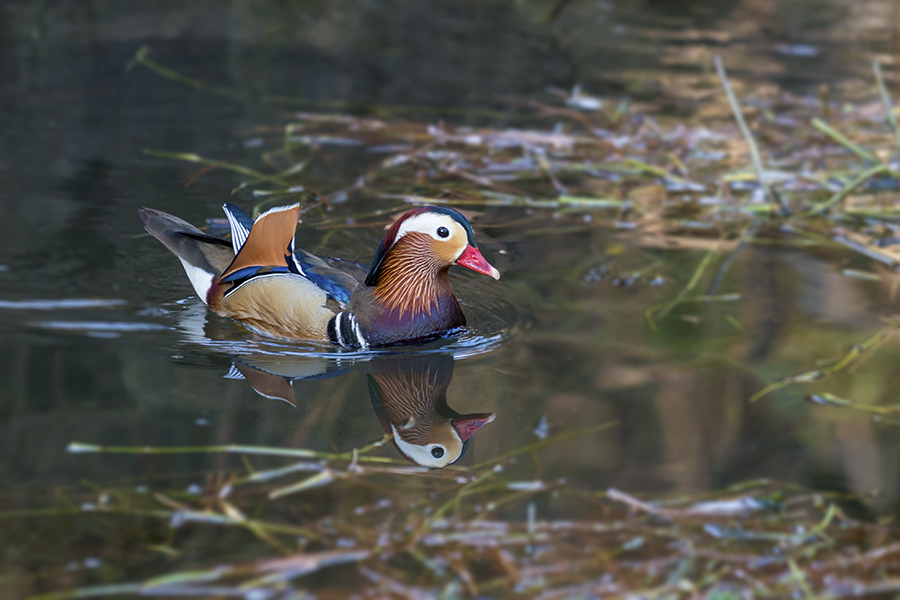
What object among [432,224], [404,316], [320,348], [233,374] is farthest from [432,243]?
[233,374]

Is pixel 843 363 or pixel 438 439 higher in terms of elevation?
pixel 843 363

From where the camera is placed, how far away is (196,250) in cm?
413

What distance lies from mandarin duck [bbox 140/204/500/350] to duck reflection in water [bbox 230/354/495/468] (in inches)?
6.5

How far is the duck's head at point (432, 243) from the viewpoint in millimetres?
3896

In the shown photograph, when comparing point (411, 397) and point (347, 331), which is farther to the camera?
point (347, 331)

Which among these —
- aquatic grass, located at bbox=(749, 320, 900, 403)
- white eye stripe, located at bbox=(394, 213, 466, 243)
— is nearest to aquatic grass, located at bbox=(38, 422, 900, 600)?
aquatic grass, located at bbox=(749, 320, 900, 403)

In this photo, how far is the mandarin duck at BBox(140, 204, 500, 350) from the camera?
3.83 metres

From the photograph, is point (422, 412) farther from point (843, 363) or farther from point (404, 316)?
point (843, 363)

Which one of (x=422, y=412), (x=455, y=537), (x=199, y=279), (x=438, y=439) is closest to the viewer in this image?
(x=455, y=537)

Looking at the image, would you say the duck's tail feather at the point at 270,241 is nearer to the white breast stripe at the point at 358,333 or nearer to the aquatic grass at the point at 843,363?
the white breast stripe at the point at 358,333

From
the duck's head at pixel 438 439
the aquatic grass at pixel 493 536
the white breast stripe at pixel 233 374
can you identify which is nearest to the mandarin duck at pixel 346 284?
the white breast stripe at pixel 233 374

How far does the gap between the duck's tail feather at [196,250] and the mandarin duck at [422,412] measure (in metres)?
0.84

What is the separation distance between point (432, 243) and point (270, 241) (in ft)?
2.04

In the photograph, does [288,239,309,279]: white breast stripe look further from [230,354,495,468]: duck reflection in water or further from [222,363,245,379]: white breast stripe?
[222,363,245,379]: white breast stripe
